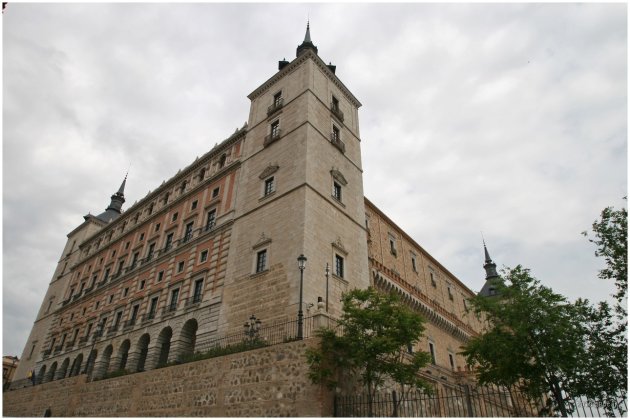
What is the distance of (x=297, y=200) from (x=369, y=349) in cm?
1144

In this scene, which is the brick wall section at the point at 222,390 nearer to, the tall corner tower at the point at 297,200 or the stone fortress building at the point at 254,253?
the stone fortress building at the point at 254,253

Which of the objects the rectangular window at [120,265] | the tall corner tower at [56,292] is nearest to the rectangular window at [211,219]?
the rectangular window at [120,265]

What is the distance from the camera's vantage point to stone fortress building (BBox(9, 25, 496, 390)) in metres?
23.4

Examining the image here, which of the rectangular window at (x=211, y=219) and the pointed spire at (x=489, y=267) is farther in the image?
the pointed spire at (x=489, y=267)

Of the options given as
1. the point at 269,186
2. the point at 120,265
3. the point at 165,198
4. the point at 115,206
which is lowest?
the point at 120,265

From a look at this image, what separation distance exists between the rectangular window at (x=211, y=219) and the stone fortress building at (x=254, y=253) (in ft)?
0.36

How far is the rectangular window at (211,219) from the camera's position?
30.4 m

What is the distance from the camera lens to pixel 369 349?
48.0 feet

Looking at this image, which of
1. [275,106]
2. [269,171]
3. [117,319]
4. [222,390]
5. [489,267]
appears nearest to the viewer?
[222,390]

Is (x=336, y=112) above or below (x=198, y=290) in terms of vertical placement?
above

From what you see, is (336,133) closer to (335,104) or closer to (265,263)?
(335,104)


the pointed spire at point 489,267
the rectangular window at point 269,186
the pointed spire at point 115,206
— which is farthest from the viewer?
the pointed spire at point 489,267

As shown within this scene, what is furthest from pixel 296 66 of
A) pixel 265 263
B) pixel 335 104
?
pixel 265 263

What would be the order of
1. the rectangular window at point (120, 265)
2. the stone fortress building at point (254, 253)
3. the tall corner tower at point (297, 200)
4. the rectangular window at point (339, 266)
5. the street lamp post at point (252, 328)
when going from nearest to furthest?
the street lamp post at point (252, 328) < the tall corner tower at point (297, 200) < the stone fortress building at point (254, 253) < the rectangular window at point (339, 266) < the rectangular window at point (120, 265)
